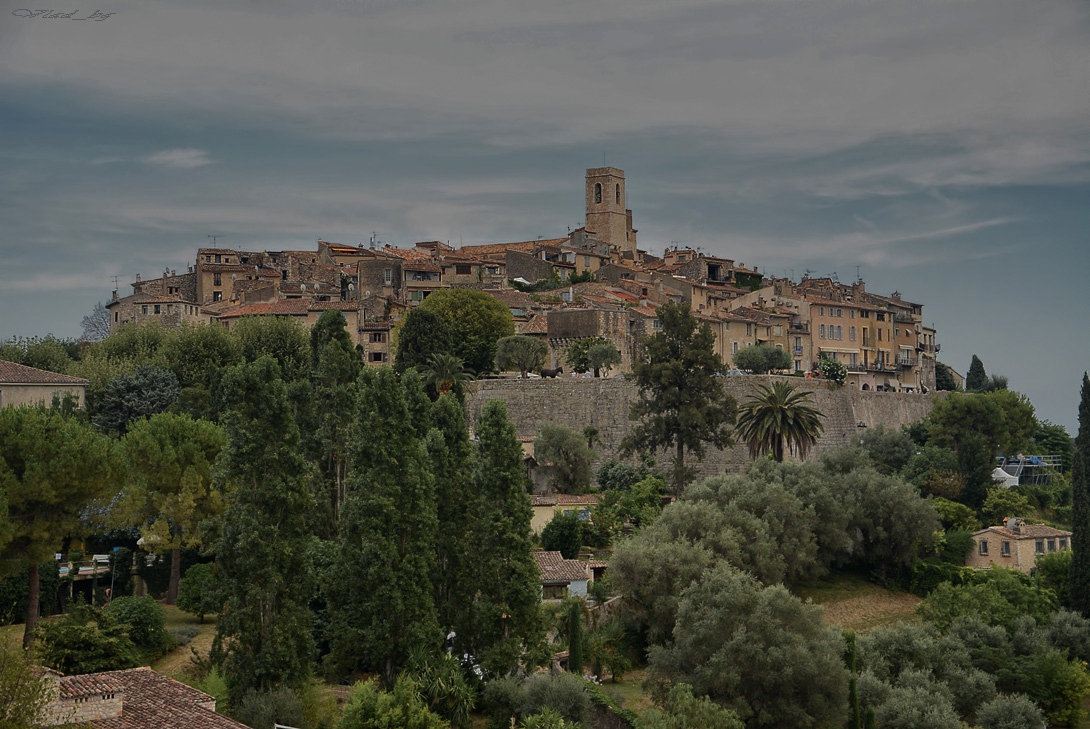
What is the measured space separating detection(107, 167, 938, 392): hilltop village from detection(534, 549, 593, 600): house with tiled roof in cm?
3333

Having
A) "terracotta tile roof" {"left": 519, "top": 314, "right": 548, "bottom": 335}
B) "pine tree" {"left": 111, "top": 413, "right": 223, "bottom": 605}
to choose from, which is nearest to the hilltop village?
"terracotta tile roof" {"left": 519, "top": 314, "right": 548, "bottom": 335}

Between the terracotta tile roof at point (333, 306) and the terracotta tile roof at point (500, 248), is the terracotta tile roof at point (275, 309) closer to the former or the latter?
the terracotta tile roof at point (333, 306)

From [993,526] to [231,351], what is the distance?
3790 centimetres

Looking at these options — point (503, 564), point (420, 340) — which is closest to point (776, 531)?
point (503, 564)

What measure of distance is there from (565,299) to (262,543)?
62188 millimetres

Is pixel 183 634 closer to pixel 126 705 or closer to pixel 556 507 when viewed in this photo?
pixel 126 705

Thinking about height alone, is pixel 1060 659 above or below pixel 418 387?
below

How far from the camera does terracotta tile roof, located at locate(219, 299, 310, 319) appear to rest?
81500mm

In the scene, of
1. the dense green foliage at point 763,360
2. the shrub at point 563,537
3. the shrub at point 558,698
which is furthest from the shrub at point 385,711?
the dense green foliage at point 763,360

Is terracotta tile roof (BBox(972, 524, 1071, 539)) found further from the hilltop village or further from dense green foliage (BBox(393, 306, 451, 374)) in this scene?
dense green foliage (BBox(393, 306, 451, 374))

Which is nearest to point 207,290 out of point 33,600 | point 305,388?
point 305,388

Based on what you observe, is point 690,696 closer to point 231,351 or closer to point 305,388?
point 305,388

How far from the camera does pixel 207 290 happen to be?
315 feet

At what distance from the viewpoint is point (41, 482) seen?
111 ft
